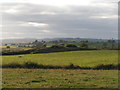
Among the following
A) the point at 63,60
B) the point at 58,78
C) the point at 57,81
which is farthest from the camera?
the point at 63,60

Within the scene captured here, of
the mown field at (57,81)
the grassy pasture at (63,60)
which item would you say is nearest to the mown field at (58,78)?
the mown field at (57,81)

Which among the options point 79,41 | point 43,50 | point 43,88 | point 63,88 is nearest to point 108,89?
point 63,88

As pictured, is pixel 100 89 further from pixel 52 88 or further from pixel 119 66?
pixel 119 66

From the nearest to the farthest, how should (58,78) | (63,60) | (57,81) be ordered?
1. (57,81)
2. (58,78)
3. (63,60)

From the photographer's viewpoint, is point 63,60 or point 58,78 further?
point 63,60

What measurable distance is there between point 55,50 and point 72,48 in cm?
734

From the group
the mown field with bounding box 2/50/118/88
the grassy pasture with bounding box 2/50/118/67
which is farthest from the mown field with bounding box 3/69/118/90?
the grassy pasture with bounding box 2/50/118/67

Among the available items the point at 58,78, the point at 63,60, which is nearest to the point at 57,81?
the point at 58,78

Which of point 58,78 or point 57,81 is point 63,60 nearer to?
point 58,78

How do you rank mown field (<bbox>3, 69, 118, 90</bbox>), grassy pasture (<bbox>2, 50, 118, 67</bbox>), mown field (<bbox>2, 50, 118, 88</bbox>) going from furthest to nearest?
grassy pasture (<bbox>2, 50, 118, 67</bbox>) → mown field (<bbox>2, 50, 118, 88</bbox>) → mown field (<bbox>3, 69, 118, 90</bbox>)

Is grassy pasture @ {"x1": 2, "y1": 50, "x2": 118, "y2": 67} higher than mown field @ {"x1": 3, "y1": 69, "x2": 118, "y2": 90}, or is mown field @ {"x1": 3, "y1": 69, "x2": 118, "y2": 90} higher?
mown field @ {"x1": 3, "y1": 69, "x2": 118, "y2": 90}

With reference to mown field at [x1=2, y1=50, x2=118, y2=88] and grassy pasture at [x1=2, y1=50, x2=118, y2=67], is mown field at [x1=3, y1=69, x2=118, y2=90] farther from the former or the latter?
grassy pasture at [x1=2, y1=50, x2=118, y2=67]

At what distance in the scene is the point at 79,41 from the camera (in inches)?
3142

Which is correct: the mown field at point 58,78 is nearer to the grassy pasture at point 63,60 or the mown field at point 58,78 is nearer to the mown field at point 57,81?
the mown field at point 57,81
